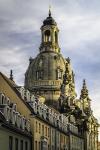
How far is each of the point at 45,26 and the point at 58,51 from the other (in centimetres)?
1221

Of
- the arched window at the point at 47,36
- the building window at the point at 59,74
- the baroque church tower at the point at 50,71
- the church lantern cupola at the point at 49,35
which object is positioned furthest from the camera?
the arched window at the point at 47,36

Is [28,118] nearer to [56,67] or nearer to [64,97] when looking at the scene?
[64,97]

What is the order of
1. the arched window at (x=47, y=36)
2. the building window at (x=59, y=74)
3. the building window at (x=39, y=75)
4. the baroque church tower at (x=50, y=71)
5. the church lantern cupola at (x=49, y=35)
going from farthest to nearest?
the arched window at (x=47, y=36)
the church lantern cupola at (x=49, y=35)
the building window at (x=39, y=75)
the building window at (x=59, y=74)
the baroque church tower at (x=50, y=71)

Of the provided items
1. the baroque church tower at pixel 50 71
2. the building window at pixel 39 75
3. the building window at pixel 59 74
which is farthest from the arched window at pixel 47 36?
the building window at pixel 59 74

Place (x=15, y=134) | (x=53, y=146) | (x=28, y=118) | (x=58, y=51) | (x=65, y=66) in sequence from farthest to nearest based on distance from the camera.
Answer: (x=58, y=51) → (x=65, y=66) → (x=53, y=146) → (x=28, y=118) → (x=15, y=134)

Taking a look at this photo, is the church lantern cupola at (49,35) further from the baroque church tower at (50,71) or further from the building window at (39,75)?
the building window at (39,75)

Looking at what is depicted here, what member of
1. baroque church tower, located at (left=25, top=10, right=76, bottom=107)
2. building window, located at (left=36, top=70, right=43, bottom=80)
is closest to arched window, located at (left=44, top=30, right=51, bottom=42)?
baroque church tower, located at (left=25, top=10, right=76, bottom=107)

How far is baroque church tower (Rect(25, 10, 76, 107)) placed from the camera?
17150 cm

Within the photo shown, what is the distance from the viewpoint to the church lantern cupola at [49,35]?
635 ft

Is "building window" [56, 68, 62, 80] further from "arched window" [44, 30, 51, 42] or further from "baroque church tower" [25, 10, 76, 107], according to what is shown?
"arched window" [44, 30, 51, 42]

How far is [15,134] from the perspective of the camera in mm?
59531

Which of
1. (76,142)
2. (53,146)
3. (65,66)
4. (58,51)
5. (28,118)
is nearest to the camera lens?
(28,118)

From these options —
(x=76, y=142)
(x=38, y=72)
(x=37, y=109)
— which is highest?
(x=38, y=72)

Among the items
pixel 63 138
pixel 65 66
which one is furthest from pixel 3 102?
pixel 65 66
